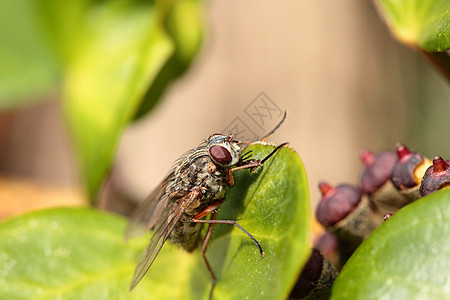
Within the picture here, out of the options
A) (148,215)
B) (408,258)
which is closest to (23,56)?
(148,215)

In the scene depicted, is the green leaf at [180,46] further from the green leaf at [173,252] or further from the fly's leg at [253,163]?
the fly's leg at [253,163]

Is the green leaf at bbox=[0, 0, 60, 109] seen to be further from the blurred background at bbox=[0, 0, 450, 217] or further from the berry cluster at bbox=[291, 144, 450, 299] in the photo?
the berry cluster at bbox=[291, 144, 450, 299]

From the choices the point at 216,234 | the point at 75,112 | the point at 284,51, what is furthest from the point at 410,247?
the point at 284,51

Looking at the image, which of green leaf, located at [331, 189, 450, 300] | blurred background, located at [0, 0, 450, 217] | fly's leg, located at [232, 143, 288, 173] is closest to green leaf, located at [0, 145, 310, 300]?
fly's leg, located at [232, 143, 288, 173]

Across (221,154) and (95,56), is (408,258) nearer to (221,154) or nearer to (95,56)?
(221,154)

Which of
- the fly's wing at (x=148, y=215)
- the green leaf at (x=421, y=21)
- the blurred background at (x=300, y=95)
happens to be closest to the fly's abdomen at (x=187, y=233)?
the fly's wing at (x=148, y=215)

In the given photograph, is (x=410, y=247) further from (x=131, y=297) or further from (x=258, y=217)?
(x=131, y=297)

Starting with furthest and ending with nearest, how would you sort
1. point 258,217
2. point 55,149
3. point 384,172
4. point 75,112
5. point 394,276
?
point 55,149 < point 75,112 < point 384,172 < point 258,217 < point 394,276
